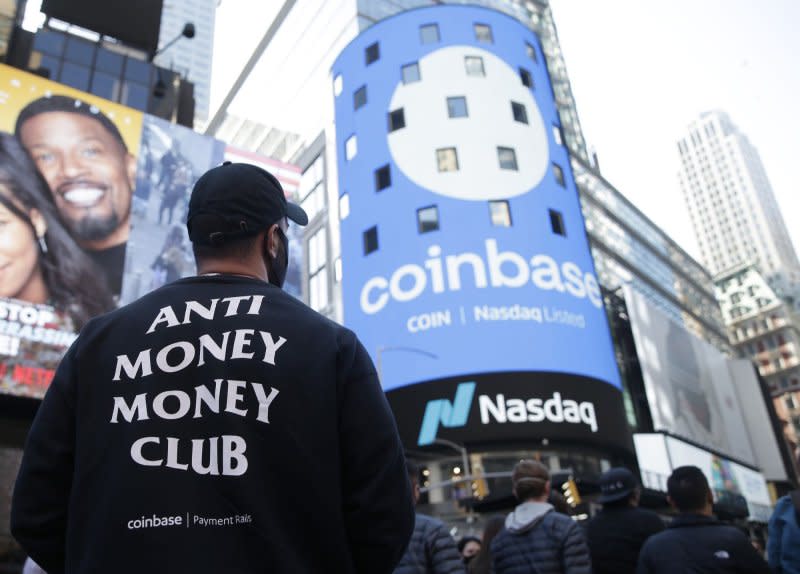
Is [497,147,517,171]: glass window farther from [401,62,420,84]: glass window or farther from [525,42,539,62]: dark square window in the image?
[525,42,539,62]: dark square window

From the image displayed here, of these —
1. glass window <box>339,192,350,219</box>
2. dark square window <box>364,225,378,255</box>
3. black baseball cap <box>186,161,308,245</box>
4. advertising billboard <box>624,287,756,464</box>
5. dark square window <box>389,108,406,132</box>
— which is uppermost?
dark square window <box>389,108,406,132</box>

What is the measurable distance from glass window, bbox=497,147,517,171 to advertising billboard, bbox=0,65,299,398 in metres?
14.3

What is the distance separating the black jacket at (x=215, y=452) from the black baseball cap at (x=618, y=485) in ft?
12.8

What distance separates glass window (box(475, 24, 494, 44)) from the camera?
35531 millimetres

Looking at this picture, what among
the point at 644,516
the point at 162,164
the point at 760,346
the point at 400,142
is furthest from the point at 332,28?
the point at 760,346

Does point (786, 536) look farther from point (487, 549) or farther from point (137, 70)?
point (137, 70)

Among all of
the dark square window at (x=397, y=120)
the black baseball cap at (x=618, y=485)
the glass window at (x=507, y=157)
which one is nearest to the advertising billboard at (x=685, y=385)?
the glass window at (x=507, y=157)

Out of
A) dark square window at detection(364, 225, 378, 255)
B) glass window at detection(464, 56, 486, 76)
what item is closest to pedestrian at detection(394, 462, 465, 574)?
dark square window at detection(364, 225, 378, 255)

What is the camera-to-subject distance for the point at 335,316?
42.2 metres

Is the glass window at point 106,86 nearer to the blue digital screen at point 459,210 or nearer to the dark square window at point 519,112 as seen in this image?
the blue digital screen at point 459,210

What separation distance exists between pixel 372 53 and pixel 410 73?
129 inches

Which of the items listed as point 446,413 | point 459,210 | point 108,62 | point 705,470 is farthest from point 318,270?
point 705,470

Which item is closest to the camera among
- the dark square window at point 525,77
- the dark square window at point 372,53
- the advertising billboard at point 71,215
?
the advertising billboard at point 71,215

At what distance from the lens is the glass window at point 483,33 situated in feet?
117
